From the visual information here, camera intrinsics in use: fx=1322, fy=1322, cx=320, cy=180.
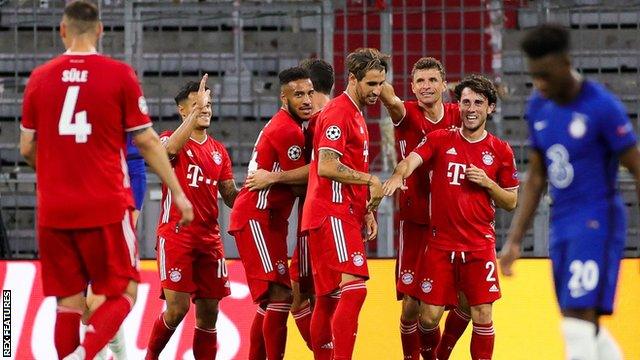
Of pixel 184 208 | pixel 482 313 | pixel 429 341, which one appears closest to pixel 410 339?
pixel 429 341

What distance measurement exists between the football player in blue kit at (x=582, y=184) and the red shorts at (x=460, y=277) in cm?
253

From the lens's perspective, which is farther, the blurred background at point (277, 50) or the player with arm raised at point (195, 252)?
the blurred background at point (277, 50)

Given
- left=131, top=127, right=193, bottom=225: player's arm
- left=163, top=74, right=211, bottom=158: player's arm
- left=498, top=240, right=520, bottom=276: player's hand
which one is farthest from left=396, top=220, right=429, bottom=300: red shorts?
left=131, top=127, right=193, bottom=225: player's arm

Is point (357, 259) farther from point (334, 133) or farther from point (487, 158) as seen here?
point (487, 158)

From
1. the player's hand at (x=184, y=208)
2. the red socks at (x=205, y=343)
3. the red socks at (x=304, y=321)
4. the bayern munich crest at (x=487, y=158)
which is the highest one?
the bayern munich crest at (x=487, y=158)

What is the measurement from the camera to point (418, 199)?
9164 mm

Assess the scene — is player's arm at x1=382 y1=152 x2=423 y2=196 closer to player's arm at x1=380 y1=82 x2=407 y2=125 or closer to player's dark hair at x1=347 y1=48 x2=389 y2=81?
player's arm at x1=380 y1=82 x2=407 y2=125

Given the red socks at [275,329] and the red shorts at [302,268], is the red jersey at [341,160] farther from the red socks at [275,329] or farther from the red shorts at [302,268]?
the red socks at [275,329]

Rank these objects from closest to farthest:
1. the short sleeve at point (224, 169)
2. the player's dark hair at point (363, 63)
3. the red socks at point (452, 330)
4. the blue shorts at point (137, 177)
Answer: the player's dark hair at point (363, 63), the blue shorts at point (137, 177), the red socks at point (452, 330), the short sleeve at point (224, 169)

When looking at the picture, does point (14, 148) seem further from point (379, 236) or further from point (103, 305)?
point (103, 305)

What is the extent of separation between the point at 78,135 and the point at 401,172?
245 cm

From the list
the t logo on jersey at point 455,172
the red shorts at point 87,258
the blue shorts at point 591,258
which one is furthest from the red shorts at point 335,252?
the blue shorts at point 591,258

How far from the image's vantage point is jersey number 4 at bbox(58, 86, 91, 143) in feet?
21.9

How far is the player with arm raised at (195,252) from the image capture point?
916cm
